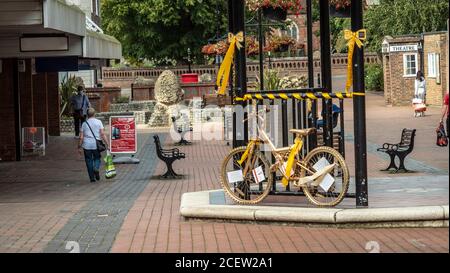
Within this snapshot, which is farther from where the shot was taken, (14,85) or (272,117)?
(14,85)

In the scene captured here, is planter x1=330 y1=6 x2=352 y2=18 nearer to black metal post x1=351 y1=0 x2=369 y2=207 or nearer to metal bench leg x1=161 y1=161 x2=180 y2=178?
black metal post x1=351 y1=0 x2=369 y2=207

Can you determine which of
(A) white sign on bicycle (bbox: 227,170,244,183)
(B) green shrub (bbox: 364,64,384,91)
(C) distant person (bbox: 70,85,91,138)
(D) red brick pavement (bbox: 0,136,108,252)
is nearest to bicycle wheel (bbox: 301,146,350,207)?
(A) white sign on bicycle (bbox: 227,170,244,183)

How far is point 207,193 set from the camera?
1498 cm

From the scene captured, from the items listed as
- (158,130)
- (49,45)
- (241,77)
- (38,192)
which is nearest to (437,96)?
(158,130)

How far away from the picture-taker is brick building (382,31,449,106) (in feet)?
151

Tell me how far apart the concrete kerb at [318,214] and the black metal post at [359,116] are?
451 mm

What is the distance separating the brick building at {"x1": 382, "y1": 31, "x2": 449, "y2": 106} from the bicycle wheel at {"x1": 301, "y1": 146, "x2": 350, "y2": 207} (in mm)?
33119

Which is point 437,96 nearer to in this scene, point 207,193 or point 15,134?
point 15,134

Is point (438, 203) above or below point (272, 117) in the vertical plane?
below

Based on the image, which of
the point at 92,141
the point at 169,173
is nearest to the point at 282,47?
the point at 169,173

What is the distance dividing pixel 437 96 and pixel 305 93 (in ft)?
109

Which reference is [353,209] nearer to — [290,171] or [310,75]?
[290,171]

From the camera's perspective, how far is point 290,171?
13.0 m

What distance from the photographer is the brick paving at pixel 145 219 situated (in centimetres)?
1097
